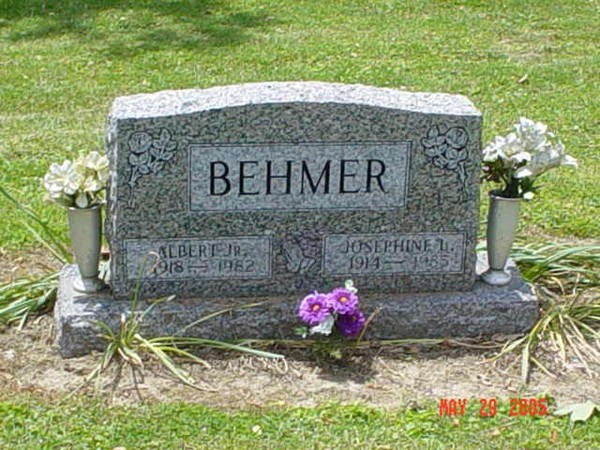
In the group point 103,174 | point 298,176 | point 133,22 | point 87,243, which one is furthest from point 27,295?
point 133,22

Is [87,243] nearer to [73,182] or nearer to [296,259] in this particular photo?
[73,182]

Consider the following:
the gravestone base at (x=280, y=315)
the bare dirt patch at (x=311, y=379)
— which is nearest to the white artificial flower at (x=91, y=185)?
the gravestone base at (x=280, y=315)

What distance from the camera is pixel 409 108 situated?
490 cm

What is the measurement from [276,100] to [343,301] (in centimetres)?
90

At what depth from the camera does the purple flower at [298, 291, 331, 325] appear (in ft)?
15.8

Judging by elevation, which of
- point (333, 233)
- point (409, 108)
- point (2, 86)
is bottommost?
point (2, 86)

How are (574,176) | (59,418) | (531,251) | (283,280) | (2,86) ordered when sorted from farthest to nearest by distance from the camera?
(2,86)
(574,176)
(531,251)
(283,280)
(59,418)

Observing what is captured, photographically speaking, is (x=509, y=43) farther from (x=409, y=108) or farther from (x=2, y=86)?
(x=409, y=108)

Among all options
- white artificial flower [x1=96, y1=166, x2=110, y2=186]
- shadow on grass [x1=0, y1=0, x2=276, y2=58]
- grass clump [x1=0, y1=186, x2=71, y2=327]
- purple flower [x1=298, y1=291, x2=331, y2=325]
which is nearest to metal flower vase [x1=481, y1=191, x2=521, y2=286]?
purple flower [x1=298, y1=291, x2=331, y2=325]

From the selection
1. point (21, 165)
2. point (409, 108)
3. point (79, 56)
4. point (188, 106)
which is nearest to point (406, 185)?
point (409, 108)

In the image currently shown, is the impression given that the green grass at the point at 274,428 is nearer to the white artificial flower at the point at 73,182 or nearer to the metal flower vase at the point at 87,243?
the metal flower vase at the point at 87,243

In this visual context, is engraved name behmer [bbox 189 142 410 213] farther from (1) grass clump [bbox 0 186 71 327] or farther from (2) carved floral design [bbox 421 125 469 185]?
(1) grass clump [bbox 0 186 71 327]

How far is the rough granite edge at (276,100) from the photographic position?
4.79 metres

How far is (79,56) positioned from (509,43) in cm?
423
